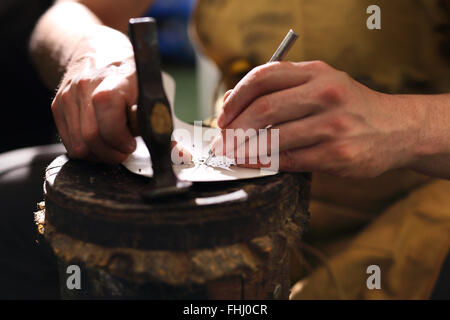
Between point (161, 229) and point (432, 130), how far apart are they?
534 millimetres

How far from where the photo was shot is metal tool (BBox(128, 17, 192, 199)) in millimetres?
622

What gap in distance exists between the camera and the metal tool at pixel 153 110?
62cm

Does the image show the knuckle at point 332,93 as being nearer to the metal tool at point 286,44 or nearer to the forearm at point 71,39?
the metal tool at point 286,44

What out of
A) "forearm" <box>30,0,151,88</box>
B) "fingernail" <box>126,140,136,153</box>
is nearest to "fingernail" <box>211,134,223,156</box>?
"fingernail" <box>126,140,136,153</box>

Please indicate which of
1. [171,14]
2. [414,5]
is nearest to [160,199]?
[414,5]

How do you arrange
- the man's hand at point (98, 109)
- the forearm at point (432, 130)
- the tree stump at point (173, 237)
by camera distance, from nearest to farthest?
the tree stump at point (173, 237) → the man's hand at point (98, 109) → the forearm at point (432, 130)

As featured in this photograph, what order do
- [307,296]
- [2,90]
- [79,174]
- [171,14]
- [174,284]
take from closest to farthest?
[174,284] → [79,174] → [307,296] → [2,90] → [171,14]

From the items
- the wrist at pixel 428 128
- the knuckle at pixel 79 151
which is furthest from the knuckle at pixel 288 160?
the knuckle at pixel 79 151

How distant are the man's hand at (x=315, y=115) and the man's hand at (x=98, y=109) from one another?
0.56 feet

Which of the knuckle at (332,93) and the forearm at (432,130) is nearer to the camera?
the knuckle at (332,93)

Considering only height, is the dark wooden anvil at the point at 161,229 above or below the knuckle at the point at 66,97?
below

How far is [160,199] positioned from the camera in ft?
2.08

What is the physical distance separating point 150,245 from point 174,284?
0.20ft

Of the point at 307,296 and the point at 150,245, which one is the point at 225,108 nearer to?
Result: the point at 150,245
